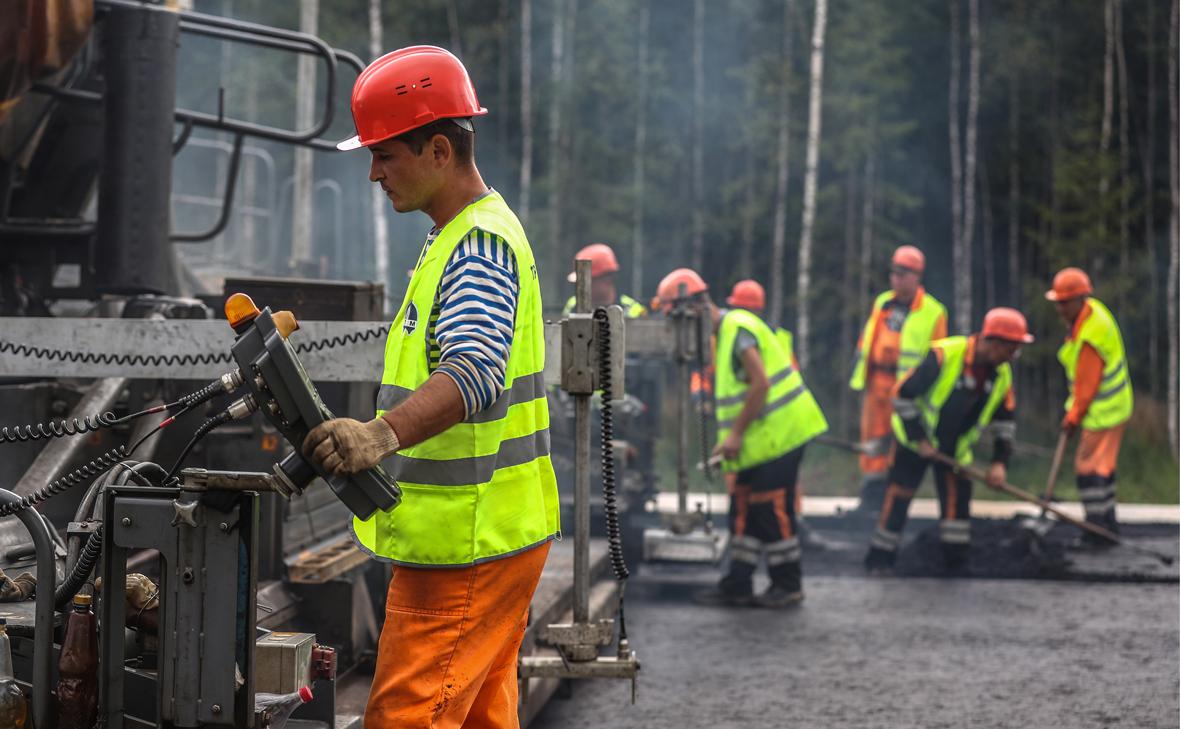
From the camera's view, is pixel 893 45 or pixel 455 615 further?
pixel 893 45

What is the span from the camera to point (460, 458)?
9.21ft

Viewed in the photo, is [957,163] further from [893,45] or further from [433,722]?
[433,722]

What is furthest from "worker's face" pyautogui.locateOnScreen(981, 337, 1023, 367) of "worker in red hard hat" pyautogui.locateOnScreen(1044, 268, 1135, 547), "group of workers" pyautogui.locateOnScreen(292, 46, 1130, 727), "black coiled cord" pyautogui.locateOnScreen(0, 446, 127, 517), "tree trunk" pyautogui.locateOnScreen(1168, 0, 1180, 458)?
"tree trunk" pyautogui.locateOnScreen(1168, 0, 1180, 458)

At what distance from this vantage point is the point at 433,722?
276 centimetres

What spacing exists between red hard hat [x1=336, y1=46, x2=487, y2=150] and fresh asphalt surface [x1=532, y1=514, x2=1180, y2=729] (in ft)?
10.5

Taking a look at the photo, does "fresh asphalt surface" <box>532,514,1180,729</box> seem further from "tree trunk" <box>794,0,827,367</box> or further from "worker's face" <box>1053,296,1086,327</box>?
"tree trunk" <box>794,0,827,367</box>

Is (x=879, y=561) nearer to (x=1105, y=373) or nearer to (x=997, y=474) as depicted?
(x=997, y=474)

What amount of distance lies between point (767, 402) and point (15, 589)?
5.34 metres

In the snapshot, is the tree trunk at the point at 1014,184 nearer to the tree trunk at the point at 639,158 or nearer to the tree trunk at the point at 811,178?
the tree trunk at the point at 811,178

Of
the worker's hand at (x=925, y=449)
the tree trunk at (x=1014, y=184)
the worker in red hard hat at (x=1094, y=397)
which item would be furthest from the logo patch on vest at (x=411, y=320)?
the tree trunk at (x=1014, y=184)

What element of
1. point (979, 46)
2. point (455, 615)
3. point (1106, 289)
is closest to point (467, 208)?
point (455, 615)

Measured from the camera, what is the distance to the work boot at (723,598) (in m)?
8.05

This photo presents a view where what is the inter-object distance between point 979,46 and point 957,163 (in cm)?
265

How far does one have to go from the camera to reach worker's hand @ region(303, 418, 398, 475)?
7.80 ft
